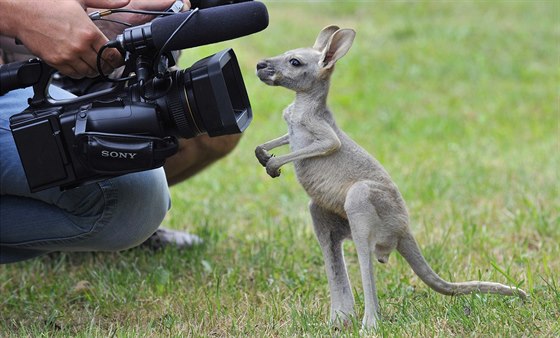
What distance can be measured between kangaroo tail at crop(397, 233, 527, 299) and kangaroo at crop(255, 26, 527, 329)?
9cm

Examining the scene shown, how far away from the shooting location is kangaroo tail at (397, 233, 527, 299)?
2912 millimetres

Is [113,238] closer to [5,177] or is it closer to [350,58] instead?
[5,177]

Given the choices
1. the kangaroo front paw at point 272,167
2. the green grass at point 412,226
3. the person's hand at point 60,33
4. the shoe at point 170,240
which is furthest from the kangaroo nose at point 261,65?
the shoe at point 170,240

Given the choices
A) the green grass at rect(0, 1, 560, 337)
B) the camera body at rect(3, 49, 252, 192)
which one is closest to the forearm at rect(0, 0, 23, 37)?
the camera body at rect(3, 49, 252, 192)

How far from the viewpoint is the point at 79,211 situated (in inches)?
131

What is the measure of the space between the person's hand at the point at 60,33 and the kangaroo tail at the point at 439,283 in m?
1.09

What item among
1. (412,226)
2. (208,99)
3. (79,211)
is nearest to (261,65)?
(208,99)

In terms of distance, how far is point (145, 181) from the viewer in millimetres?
3295

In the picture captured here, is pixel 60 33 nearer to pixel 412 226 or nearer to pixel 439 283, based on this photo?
pixel 439 283

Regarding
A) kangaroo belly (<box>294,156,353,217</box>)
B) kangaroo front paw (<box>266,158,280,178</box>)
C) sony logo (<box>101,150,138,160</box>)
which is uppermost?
sony logo (<box>101,150,138,160</box>)

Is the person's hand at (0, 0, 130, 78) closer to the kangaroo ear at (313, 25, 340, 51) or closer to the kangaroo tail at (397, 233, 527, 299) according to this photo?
the kangaroo ear at (313, 25, 340, 51)

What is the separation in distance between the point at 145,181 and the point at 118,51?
71cm

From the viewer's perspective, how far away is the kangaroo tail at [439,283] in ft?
9.55

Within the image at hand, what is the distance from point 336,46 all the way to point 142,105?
600 millimetres
